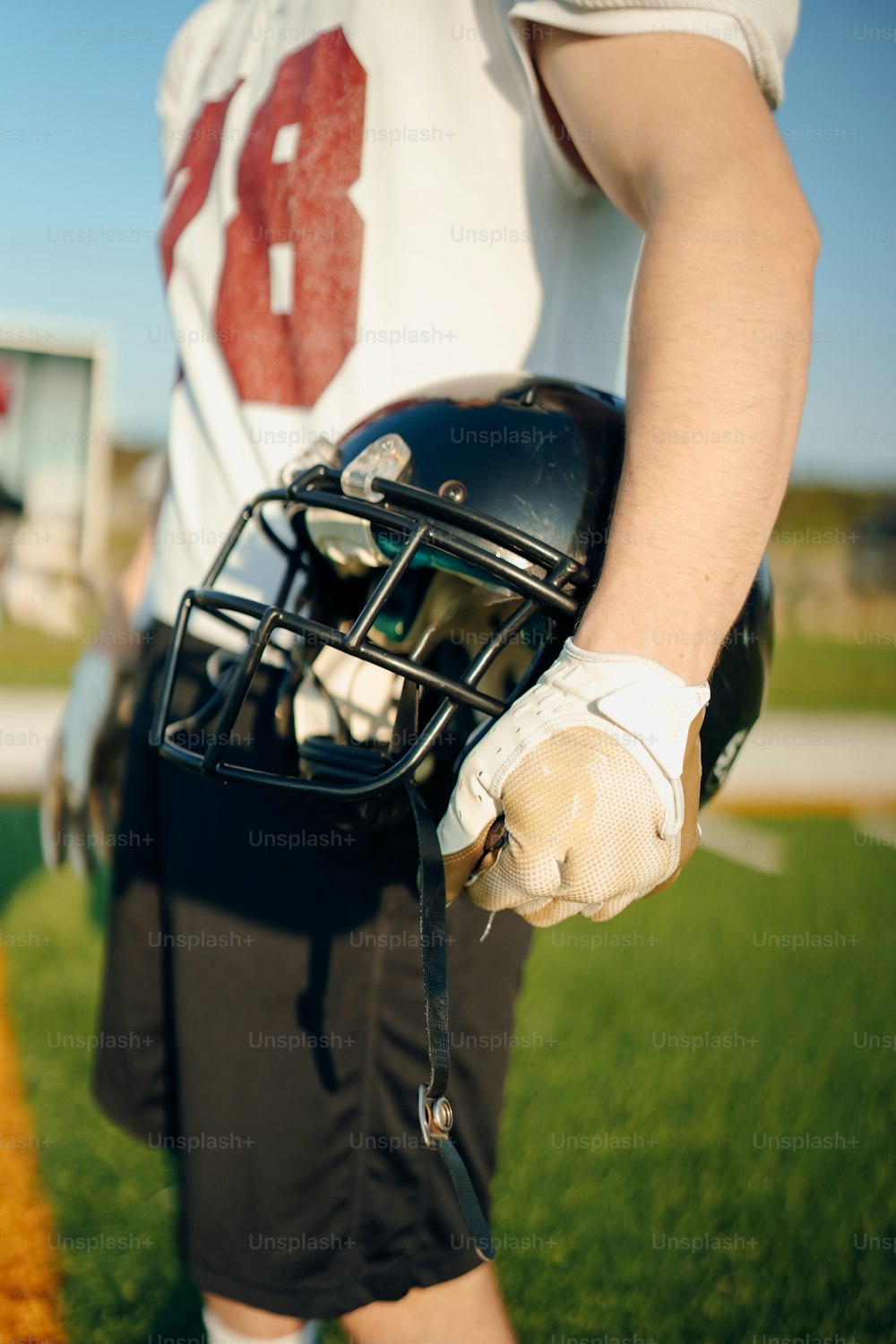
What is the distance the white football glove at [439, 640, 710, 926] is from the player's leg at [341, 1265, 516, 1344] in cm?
59

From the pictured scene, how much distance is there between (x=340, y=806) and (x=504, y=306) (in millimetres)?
606

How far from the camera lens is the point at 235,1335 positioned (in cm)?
115

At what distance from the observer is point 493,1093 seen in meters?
1.16

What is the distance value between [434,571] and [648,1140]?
1.69 meters

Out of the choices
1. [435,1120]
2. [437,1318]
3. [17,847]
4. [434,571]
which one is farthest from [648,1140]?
[17,847]

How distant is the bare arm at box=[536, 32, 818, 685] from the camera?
781 mm

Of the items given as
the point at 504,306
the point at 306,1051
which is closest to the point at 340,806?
the point at 306,1051

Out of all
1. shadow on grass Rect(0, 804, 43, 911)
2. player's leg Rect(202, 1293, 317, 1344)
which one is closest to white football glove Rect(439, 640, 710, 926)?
player's leg Rect(202, 1293, 317, 1344)

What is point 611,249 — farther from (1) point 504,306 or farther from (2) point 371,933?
(2) point 371,933

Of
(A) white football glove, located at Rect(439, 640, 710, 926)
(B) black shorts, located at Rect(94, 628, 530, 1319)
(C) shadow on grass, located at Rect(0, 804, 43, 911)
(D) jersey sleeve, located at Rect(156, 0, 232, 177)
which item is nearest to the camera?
(A) white football glove, located at Rect(439, 640, 710, 926)

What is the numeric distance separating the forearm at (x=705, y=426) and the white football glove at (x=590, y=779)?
0.09 feet

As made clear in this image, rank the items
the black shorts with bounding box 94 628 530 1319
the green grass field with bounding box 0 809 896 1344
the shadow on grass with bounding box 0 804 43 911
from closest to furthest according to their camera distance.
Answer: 1. the black shorts with bounding box 94 628 530 1319
2. the green grass field with bounding box 0 809 896 1344
3. the shadow on grass with bounding box 0 804 43 911

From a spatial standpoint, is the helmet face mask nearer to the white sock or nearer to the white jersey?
the white jersey

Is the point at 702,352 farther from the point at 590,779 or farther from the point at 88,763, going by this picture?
the point at 88,763
